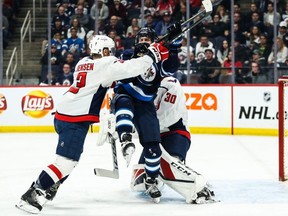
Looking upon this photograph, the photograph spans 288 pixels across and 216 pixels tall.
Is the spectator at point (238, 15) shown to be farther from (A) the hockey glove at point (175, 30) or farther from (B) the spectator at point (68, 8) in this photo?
(A) the hockey glove at point (175, 30)

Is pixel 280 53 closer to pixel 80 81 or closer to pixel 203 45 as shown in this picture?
pixel 203 45

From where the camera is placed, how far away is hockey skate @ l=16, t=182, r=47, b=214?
188 inches

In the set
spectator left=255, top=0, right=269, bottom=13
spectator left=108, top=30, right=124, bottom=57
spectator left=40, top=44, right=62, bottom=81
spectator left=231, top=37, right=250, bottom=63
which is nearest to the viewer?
spectator left=231, top=37, right=250, bottom=63

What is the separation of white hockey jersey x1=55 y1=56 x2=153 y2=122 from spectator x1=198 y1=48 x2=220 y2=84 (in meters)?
5.44

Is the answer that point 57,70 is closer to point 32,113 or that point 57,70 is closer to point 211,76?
point 32,113

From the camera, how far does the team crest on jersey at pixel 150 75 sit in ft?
17.1

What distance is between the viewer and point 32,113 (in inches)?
415

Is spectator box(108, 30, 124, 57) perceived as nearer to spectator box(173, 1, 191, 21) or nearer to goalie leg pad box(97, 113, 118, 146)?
spectator box(173, 1, 191, 21)

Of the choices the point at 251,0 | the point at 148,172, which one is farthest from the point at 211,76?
the point at 148,172

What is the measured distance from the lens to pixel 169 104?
5551 mm

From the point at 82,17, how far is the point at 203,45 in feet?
6.20

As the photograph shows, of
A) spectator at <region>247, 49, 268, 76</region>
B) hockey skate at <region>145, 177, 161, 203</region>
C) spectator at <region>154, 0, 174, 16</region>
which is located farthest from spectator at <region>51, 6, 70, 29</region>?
hockey skate at <region>145, 177, 161, 203</region>

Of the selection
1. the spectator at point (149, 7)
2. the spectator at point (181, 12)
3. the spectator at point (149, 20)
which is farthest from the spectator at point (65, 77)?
the spectator at point (181, 12)

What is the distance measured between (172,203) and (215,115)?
500cm
